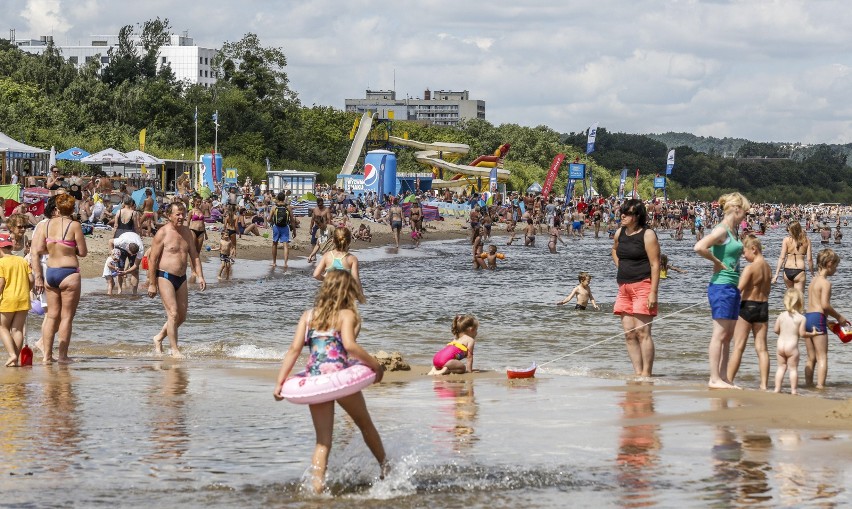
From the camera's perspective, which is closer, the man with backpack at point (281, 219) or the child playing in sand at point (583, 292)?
the child playing in sand at point (583, 292)

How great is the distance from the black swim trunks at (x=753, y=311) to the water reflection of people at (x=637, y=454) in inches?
42.9

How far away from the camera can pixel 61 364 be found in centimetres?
1159

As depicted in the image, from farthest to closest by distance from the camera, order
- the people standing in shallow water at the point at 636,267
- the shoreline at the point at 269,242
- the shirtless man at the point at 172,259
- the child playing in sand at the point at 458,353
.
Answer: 1. the shoreline at the point at 269,242
2. the shirtless man at the point at 172,259
3. the child playing in sand at the point at 458,353
4. the people standing in shallow water at the point at 636,267

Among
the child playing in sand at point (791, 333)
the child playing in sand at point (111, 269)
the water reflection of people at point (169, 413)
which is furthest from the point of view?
the child playing in sand at point (111, 269)

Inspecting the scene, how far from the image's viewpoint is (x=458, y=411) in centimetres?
907

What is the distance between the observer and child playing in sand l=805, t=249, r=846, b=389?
10.7 m

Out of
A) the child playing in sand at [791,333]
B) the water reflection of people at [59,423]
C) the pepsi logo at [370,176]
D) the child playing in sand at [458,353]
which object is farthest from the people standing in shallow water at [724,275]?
the pepsi logo at [370,176]

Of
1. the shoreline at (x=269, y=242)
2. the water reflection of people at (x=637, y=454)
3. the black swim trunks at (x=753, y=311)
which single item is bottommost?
the water reflection of people at (x=637, y=454)

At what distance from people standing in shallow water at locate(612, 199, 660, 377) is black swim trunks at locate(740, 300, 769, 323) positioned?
0.71m

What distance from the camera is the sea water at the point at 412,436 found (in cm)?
638

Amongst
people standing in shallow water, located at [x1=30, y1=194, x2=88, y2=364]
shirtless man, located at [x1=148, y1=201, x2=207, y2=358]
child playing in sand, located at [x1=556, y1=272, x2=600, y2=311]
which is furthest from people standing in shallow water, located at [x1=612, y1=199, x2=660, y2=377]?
child playing in sand, located at [x1=556, y1=272, x2=600, y2=311]

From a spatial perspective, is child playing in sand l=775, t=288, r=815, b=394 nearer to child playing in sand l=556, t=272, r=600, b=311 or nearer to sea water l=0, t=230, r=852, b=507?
sea water l=0, t=230, r=852, b=507

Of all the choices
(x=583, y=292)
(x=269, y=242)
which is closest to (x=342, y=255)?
(x=583, y=292)

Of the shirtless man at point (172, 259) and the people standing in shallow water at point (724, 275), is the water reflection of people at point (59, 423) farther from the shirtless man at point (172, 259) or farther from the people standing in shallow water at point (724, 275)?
the people standing in shallow water at point (724, 275)
